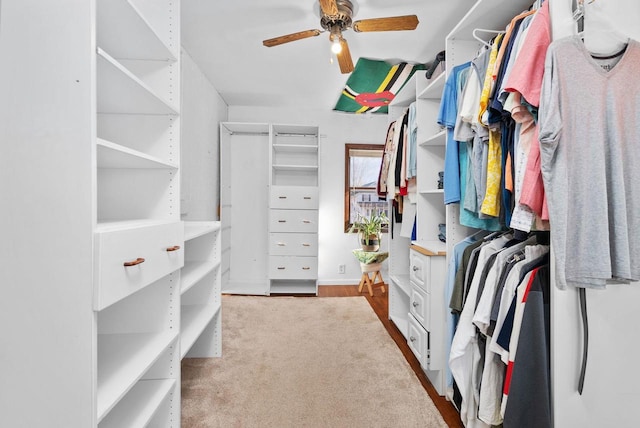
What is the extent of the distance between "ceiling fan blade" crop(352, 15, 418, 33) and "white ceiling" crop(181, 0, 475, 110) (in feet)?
0.61

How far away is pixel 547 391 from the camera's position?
0.95 m

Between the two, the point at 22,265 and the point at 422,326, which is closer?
the point at 22,265

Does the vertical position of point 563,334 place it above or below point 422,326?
above

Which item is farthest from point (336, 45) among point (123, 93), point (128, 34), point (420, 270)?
point (420, 270)

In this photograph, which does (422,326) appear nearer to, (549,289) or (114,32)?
(549,289)

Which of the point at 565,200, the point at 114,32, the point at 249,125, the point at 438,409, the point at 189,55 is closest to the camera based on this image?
the point at 565,200

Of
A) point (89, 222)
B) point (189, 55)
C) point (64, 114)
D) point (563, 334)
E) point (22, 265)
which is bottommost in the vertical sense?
point (563, 334)

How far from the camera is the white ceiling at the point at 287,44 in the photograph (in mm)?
1889

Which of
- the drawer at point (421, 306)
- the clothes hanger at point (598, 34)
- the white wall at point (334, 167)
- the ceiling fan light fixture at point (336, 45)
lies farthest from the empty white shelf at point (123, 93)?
the white wall at point (334, 167)

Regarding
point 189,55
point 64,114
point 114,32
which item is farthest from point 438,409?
point 189,55

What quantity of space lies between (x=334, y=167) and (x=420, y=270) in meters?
2.32

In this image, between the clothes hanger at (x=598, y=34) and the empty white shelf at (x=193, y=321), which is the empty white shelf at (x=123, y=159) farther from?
the clothes hanger at (x=598, y=34)

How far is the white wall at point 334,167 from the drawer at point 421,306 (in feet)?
6.54

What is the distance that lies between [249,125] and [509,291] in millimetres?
3165
